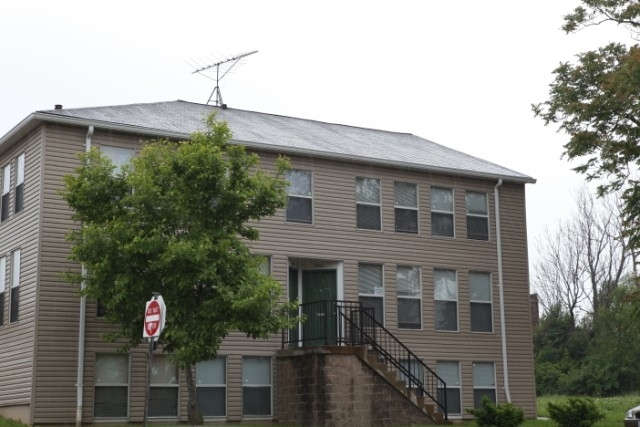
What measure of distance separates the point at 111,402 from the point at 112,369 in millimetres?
770

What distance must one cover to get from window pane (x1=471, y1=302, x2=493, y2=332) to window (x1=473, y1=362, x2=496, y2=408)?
1.02m

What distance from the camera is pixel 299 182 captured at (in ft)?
88.6

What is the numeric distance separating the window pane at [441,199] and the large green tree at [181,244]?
28.9 ft

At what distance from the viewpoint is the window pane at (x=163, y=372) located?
24.2 meters

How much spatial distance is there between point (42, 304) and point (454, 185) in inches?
496

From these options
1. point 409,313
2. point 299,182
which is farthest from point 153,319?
point 409,313

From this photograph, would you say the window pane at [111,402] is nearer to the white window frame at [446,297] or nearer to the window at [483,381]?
the white window frame at [446,297]

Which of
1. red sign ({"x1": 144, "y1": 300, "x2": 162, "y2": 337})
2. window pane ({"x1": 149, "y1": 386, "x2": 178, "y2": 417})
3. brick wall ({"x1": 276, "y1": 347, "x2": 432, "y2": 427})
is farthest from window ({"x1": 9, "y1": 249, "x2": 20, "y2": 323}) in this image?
red sign ({"x1": 144, "y1": 300, "x2": 162, "y2": 337})

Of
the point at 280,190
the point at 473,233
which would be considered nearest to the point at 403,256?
the point at 473,233

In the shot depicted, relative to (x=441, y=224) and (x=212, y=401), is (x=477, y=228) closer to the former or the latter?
(x=441, y=224)

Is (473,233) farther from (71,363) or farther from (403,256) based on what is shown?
(71,363)

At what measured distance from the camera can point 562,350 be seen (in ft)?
174

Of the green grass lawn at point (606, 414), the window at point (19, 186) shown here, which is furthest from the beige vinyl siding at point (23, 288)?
the green grass lawn at point (606, 414)

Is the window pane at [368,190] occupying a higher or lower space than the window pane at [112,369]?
higher
